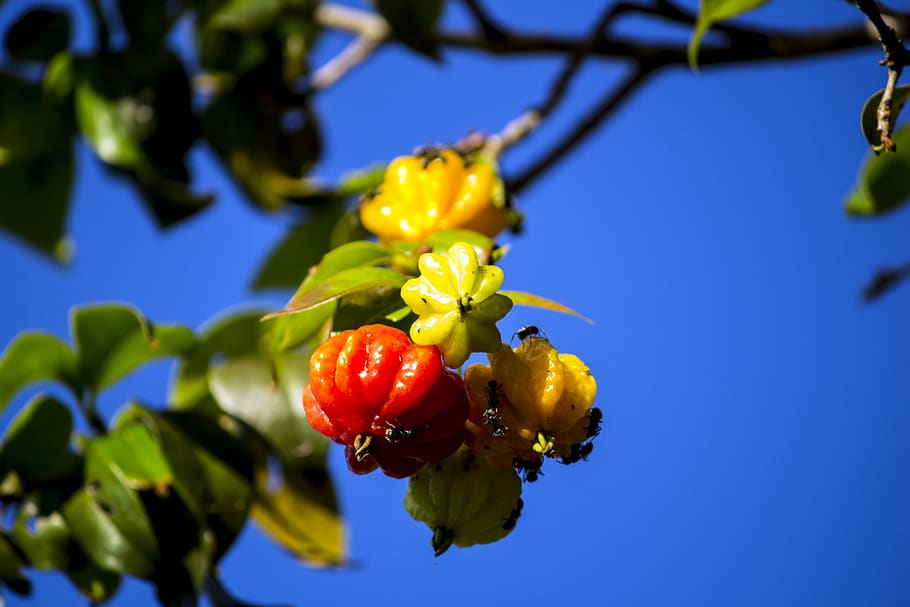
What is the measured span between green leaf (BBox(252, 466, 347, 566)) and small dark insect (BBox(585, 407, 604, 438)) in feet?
2.78

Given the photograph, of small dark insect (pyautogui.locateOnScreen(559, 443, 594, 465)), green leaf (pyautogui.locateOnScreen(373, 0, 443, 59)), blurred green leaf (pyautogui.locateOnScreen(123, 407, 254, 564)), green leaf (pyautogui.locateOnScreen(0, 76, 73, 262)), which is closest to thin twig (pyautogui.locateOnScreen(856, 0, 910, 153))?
small dark insect (pyautogui.locateOnScreen(559, 443, 594, 465))

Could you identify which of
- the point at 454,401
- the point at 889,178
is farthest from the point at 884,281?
the point at 454,401

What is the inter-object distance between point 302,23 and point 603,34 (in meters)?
0.85

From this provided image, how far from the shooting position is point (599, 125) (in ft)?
6.65

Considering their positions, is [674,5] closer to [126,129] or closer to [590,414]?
[590,414]

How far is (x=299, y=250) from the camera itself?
7.48ft

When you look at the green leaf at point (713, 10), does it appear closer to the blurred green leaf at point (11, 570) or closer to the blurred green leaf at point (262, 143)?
the blurred green leaf at point (262, 143)

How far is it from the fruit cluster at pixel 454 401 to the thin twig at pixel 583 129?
91 centimetres

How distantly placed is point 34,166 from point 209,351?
70 centimetres

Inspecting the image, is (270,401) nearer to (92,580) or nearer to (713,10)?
(92,580)

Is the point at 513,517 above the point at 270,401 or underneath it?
above

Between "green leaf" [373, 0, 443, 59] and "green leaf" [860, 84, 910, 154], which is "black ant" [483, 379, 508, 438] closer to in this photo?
"green leaf" [860, 84, 910, 154]

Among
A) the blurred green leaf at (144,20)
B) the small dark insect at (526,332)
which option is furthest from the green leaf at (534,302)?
the blurred green leaf at (144,20)

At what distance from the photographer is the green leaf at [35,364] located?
5.16 ft
